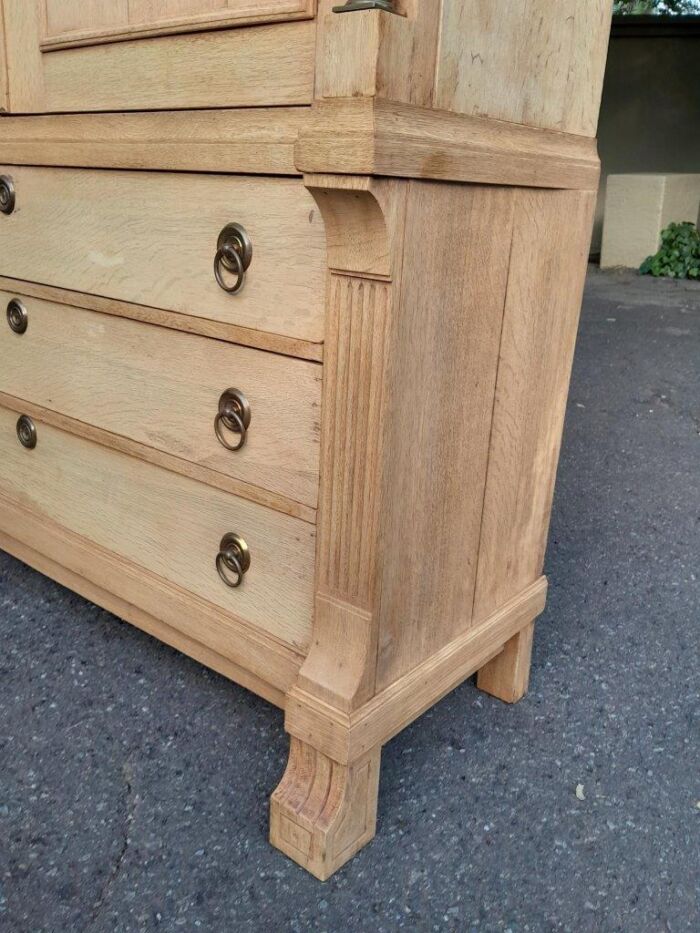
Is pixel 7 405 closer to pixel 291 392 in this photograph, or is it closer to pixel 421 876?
pixel 291 392

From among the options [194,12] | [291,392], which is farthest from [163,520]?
[194,12]

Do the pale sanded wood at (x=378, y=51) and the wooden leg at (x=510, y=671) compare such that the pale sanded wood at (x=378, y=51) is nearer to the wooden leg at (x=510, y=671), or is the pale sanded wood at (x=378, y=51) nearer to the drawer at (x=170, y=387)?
the drawer at (x=170, y=387)

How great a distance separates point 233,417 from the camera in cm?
126

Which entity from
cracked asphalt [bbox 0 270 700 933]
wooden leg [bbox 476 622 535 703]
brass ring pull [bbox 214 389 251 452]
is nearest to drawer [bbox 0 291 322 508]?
brass ring pull [bbox 214 389 251 452]

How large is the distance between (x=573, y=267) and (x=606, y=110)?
853cm

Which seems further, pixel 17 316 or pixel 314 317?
pixel 17 316

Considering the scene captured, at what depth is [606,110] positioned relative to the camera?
8992 millimetres

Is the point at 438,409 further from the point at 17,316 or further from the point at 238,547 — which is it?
the point at 17,316

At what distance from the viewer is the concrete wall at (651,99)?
8.61 meters

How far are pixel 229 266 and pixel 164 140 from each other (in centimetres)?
20

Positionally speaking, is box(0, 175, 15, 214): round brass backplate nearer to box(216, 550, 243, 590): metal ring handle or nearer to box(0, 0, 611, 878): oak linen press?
box(0, 0, 611, 878): oak linen press

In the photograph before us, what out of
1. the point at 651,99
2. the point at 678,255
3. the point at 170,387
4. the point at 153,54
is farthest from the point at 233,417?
the point at 651,99

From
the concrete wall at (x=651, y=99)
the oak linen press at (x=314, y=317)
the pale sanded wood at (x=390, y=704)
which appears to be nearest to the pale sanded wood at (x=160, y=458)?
the oak linen press at (x=314, y=317)

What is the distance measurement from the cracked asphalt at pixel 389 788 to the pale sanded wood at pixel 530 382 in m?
0.29
